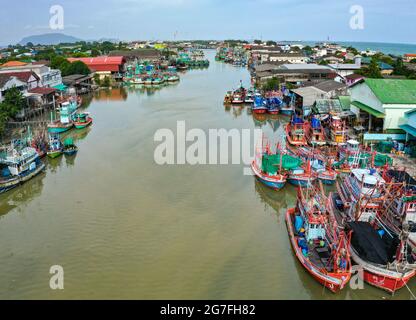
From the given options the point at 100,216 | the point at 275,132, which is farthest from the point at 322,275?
the point at 275,132

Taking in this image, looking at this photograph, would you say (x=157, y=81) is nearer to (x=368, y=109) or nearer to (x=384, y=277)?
(x=368, y=109)

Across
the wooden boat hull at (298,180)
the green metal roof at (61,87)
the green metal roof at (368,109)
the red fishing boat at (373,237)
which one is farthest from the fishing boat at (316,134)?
the green metal roof at (61,87)

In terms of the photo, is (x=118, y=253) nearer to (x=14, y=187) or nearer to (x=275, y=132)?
(x=14, y=187)

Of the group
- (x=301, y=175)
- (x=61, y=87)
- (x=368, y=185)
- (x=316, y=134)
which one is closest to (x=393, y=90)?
(x=316, y=134)

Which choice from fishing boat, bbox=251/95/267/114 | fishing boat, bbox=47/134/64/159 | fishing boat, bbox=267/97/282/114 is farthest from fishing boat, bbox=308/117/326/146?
fishing boat, bbox=47/134/64/159

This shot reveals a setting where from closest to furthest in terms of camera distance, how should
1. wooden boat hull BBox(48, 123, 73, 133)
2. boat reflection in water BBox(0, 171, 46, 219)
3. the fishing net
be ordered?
boat reflection in water BBox(0, 171, 46, 219), the fishing net, wooden boat hull BBox(48, 123, 73, 133)

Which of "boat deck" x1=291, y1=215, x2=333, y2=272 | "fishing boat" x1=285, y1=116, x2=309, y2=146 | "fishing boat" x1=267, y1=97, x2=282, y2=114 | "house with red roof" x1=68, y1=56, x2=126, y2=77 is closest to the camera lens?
"boat deck" x1=291, y1=215, x2=333, y2=272

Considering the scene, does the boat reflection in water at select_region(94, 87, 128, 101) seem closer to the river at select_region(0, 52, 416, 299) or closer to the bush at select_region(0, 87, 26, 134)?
the bush at select_region(0, 87, 26, 134)
